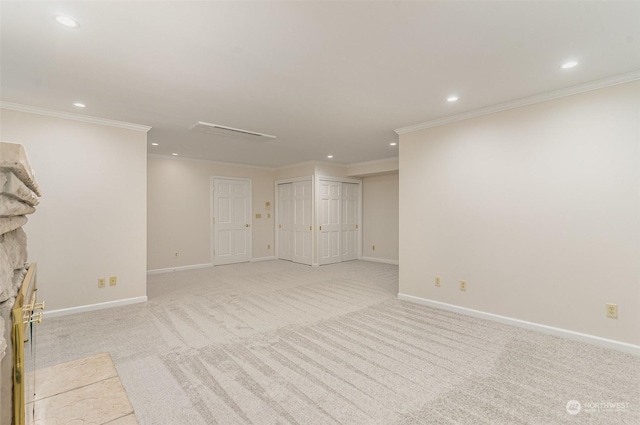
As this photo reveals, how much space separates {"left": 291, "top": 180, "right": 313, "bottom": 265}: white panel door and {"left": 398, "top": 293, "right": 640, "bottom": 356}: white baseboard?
3234 millimetres

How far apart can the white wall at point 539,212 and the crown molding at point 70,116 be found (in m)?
3.82

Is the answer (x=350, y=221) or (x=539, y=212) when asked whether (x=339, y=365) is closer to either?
(x=539, y=212)

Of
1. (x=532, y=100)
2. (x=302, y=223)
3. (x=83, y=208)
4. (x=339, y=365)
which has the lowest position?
(x=339, y=365)

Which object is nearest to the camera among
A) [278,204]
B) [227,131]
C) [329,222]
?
[227,131]

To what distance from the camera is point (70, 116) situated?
3.50m

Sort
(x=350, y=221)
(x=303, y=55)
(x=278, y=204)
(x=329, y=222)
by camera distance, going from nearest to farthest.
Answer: (x=303, y=55), (x=329, y=222), (x=350, y=221), (x=278, y=204)

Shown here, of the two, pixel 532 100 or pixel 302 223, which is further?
pixel 302 223

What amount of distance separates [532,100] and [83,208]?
528cm

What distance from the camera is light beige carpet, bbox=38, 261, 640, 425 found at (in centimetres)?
182

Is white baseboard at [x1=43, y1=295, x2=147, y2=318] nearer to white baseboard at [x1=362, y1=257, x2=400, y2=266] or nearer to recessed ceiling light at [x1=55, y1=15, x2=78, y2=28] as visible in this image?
recessed ceiling light at [x1=55, y1=15, x2=78, y2=28]

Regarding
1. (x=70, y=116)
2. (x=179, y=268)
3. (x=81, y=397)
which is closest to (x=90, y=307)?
(x=70, y=116)

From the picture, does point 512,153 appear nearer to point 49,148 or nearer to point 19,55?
point 19,55

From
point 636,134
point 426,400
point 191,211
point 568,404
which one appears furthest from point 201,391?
point 191,211

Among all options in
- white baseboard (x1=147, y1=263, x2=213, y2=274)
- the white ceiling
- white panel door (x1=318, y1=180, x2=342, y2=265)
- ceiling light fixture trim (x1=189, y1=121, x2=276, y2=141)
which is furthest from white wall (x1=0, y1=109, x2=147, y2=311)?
white panel door (x1=318, y1=180, x2=342, y2=265)
